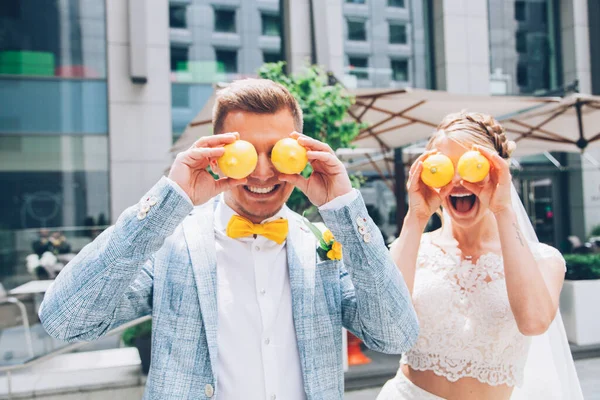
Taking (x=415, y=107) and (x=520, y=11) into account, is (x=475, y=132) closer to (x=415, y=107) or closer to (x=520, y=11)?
(x=415, y=107)

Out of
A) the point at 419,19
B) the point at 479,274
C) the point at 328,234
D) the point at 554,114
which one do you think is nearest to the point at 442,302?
the point at 479,274

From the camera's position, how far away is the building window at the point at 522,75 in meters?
13.5

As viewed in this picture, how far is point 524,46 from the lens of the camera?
13711mm

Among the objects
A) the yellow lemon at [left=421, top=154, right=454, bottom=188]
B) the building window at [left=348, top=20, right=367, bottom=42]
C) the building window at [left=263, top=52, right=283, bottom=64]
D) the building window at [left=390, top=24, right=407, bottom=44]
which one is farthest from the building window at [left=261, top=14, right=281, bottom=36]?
the yellow lemon at [left=421, top=154, right=454, bottom=188]

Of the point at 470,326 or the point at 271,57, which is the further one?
the point at 271,57

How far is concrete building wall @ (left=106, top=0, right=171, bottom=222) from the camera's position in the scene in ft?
34.5

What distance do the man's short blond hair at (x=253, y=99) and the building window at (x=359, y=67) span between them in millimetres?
10723

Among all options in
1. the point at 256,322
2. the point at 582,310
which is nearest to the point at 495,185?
the point at 256,322

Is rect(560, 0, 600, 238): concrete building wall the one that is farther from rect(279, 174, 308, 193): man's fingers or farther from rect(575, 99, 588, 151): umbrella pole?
rect(279, 174, 308, 193): man's fingers

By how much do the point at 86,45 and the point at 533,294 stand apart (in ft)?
36.7

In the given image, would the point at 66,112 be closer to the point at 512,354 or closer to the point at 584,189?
the point at 512,354

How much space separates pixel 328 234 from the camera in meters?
1.67

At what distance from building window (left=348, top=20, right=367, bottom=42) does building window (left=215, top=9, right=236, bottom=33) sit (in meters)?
2.92

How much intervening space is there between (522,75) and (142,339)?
13.1 m
